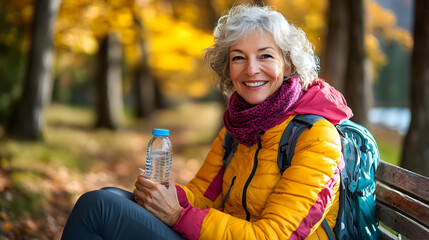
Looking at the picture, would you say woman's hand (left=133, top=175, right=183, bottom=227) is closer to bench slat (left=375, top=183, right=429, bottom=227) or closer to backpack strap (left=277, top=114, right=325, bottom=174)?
backpack strap (left=277, top=114, right=325, bottom=174)

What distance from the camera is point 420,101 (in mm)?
5465

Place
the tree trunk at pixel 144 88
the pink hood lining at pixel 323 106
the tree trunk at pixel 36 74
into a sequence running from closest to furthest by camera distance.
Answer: the pink hood lining at pixel 323 106, the tree trunk at pixel 36 74, the tree trunk at pixel 144 88

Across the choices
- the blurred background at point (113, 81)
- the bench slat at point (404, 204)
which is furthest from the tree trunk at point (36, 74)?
the bench slat at point (404, 204)

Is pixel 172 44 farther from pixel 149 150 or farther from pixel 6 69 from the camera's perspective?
pixel 149 150

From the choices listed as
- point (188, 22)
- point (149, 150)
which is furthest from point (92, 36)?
point (149, 150)

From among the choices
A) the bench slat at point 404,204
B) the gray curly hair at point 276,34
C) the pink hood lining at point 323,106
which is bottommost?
the bench slat at point 404,204

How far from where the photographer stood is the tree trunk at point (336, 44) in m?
8.59

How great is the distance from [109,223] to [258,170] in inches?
34.1

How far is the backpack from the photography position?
2418 millimetres

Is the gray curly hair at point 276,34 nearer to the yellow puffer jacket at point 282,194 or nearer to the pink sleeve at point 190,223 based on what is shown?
the yellow puffer jacket at point 282,194

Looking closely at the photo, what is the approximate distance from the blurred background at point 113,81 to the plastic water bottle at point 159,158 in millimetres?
776

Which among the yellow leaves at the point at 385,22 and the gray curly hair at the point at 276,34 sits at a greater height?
the yellow leaves at the point at 385,22

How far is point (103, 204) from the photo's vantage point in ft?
7.66

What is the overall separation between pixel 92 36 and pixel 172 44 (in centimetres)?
510
